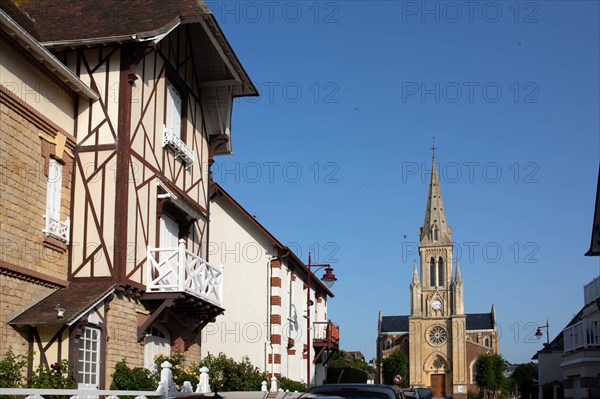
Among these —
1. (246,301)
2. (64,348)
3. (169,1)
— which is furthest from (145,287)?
(246,301)

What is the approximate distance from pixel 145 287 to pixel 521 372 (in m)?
71.4

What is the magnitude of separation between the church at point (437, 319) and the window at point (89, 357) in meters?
121

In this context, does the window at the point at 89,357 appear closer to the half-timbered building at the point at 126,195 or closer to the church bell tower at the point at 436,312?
the half-timbered building at the point at 126,195

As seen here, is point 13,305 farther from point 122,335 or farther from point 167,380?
point 167,380

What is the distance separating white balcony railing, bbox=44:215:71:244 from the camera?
51.1 feet

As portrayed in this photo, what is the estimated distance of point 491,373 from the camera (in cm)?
11525

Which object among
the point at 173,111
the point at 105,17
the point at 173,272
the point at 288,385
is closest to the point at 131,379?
the point at 173,272

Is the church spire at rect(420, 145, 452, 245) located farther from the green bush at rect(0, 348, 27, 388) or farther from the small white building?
the green bush at rect(0, 348, 27, 388)

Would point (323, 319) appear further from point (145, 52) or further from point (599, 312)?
point (145, 52)

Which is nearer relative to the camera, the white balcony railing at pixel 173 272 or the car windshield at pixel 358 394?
the car windshield at pixel 358 394

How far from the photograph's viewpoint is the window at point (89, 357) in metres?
15.2

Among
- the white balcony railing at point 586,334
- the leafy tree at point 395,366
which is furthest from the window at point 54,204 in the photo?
the leafy tree at point 395,366

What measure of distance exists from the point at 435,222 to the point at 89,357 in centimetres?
12875

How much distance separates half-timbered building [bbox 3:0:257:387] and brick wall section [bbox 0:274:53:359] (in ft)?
0.45
